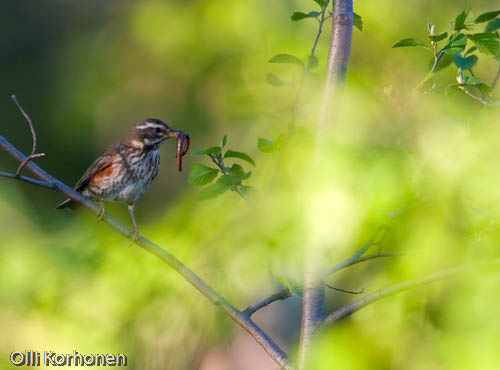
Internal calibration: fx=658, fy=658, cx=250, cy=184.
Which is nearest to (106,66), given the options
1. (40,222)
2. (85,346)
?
(40,222)

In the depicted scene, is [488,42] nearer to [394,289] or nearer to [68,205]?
[394,289]

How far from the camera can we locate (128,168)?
413 centimetres

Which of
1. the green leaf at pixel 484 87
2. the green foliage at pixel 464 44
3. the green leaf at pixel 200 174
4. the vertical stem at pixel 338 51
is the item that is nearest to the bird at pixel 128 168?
the green leaf at pixel 200 174

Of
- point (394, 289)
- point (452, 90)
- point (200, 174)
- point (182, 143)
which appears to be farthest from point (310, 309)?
point (182, 143)

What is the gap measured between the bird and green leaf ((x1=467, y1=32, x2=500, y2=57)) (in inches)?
90.5

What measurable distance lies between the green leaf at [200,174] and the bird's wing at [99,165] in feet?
6.71

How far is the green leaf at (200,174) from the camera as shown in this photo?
2.19 m

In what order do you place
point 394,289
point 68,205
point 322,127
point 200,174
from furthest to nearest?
point 68,205 → point 200,174 → point 322,127 → point 394,289

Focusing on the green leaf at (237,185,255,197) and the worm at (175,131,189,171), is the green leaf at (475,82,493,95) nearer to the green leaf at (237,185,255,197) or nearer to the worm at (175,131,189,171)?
the green leaf at (237,185,255,197)

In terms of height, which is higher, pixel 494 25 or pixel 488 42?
pixel 494 25

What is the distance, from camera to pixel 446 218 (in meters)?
1.58

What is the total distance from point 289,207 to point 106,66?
11.8 feet

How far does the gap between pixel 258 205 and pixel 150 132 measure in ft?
7.14

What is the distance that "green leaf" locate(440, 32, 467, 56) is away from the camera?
192cm
